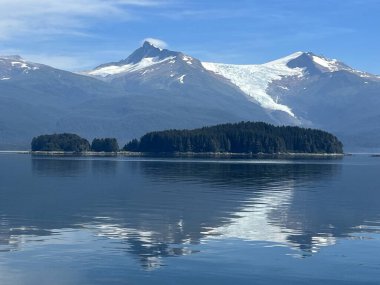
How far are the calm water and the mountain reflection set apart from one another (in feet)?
0.33

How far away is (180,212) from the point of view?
232 feet

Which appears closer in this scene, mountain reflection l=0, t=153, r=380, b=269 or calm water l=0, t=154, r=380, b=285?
calm water l=0, t=154, r=380, b=285

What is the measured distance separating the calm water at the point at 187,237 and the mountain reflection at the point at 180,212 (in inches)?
3.9

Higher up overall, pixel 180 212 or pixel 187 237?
pixel 180 212

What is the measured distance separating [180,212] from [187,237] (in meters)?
15.7

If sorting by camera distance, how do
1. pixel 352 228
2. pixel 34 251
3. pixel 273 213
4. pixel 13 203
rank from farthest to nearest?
pixel 13 203 → pixel 273 213 → pixel 352 228 → pixel 34 251

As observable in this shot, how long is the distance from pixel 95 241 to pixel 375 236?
20.2 metres

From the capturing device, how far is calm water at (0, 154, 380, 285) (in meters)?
43.7

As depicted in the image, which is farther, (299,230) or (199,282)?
(299,230)

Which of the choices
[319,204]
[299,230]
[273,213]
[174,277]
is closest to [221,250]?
[174,277]

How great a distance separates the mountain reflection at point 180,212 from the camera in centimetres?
5459

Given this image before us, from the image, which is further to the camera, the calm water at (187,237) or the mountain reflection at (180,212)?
the mountain reflection at (180,212)

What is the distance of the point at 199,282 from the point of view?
138 feet

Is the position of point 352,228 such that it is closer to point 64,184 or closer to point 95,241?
point 95,241
